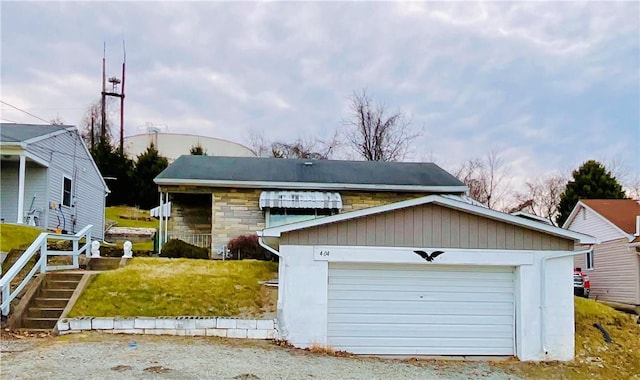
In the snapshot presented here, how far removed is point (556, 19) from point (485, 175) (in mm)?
26367

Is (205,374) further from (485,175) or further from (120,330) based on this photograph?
(485,175)

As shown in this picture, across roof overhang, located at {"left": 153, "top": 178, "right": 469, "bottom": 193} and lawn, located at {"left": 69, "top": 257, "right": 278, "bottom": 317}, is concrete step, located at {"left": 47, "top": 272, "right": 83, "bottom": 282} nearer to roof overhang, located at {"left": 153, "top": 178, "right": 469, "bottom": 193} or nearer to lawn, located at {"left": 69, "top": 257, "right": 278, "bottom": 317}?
lawn, located at {"left": 69, "top": 257, "right": 278, "bottom": 317}

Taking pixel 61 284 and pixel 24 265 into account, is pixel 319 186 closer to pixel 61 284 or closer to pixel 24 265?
pixel 61 284

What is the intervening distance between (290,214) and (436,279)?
25.6 feet

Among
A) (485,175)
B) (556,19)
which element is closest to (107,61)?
(485,175)

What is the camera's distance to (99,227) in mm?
23891

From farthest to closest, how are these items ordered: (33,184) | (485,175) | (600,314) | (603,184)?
(485,175)
(603,184)
(33,184)
(600,314)

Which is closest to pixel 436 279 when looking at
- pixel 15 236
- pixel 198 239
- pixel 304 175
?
pixel 304 175

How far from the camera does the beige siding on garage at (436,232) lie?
400 inches

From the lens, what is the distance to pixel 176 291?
1198cm

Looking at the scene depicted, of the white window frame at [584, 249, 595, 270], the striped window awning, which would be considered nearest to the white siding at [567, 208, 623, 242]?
the white window frame at [584, 249, 595, 270]

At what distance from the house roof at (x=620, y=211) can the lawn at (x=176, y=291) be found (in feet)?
50.2

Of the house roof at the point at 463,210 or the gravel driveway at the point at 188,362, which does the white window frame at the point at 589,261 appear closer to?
the house roof at the point at 463,210

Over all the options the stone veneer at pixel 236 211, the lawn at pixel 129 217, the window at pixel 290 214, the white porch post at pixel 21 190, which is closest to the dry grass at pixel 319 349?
the window at pixel 290 214
